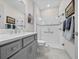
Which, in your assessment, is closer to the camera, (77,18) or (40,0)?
(77,18)

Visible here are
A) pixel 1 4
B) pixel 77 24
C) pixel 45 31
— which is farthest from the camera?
pixel 45 31

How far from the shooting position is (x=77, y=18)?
46.6 inches

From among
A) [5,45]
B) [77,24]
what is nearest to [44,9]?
[77,24]

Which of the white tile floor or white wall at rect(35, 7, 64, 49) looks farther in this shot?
white wall at rect(35, 7, 64, 49)

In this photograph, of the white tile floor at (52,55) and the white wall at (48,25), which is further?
the white wall at (48,25)

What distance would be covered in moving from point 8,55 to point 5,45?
0.37ft

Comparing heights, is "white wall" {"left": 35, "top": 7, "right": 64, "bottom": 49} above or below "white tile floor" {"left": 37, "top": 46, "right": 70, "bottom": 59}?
above

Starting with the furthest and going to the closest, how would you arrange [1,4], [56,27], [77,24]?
[56,27], [1,4], [77,24]

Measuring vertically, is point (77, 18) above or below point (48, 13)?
below

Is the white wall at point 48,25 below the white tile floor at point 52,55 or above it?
above

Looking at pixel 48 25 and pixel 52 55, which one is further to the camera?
pixel 48 25

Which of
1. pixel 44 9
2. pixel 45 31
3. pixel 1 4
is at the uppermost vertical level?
pixel 44 9

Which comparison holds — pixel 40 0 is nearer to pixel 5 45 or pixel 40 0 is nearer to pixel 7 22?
pixel 7 22

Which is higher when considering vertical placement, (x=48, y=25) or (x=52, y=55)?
(x=48, y=25)
